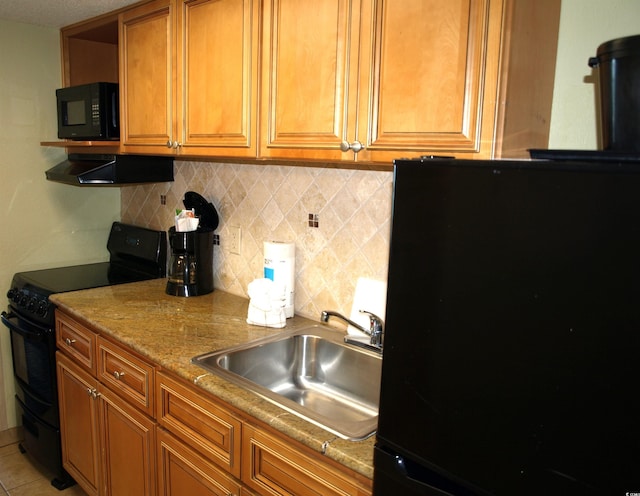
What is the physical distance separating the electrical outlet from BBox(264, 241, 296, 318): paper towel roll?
378 millimetres

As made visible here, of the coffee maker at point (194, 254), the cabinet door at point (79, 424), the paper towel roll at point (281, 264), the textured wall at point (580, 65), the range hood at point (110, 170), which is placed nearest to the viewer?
the textured wall at point (580, 65)

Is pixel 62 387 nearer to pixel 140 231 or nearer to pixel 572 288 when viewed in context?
pixel 140 231

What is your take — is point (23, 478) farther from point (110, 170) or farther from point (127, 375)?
point (110, 170)

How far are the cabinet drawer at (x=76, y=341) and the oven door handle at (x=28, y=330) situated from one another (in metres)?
0.08

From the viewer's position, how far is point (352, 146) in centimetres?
146

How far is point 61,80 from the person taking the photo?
9.43 ft

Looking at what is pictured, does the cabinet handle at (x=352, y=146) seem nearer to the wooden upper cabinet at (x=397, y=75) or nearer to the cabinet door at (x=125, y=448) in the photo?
the wooden upper cabinet at (x=397, y=75)

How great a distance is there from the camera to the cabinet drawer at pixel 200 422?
1.49 m

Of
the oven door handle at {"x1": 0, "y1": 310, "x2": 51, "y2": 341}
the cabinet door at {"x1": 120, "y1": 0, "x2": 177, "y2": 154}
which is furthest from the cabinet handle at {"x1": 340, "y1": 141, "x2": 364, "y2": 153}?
the oven door handle at {"x1": 0, "y1": 310, "x2": 51, "y2": 341}

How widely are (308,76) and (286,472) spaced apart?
1129 millimetres

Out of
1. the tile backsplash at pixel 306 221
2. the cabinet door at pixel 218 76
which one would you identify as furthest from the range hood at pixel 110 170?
the cabinet door at pixel 218 76

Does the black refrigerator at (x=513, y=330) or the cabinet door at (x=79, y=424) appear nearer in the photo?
the black refrigerator at (x=513, y=330)

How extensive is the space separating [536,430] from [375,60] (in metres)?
1.01

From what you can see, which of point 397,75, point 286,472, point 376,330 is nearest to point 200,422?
point 286,472
